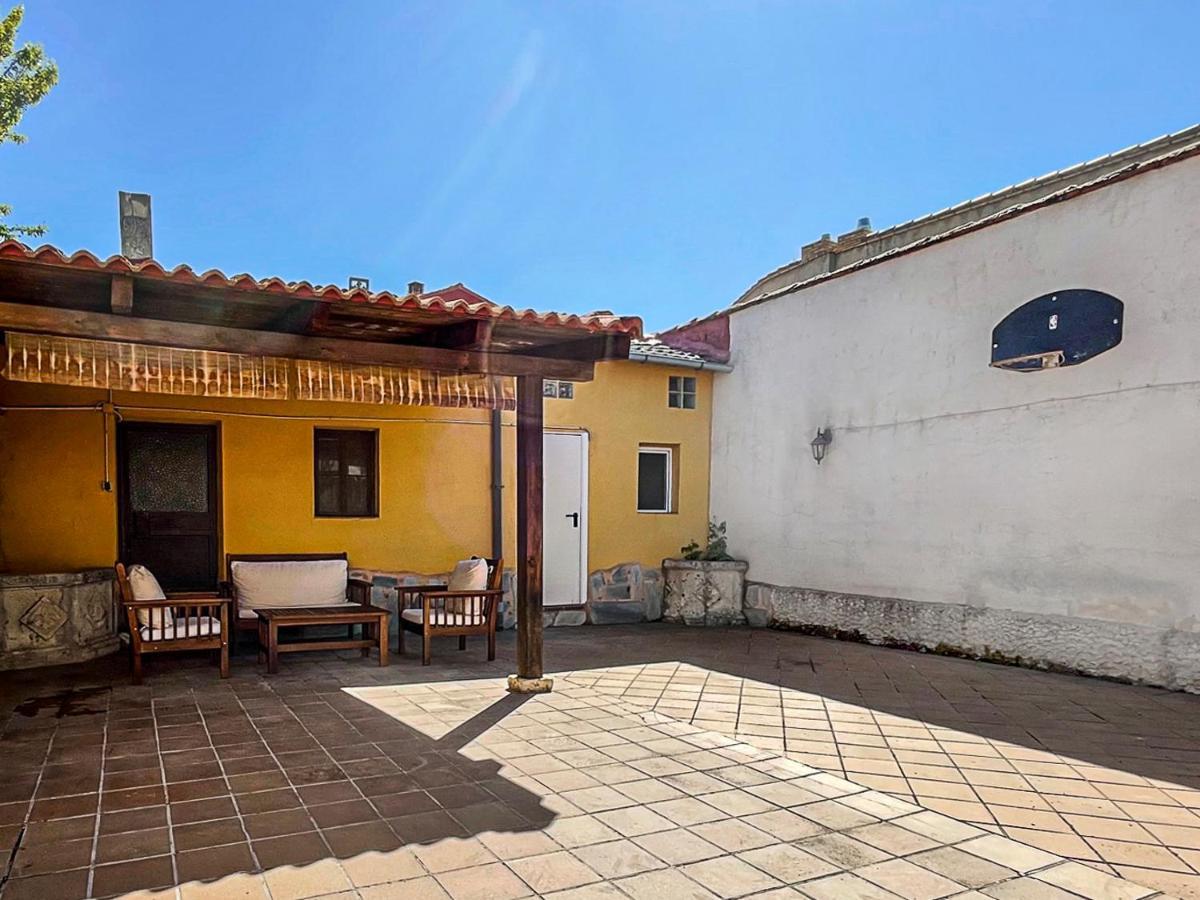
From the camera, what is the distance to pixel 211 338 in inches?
151

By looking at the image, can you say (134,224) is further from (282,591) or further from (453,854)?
(453,854)

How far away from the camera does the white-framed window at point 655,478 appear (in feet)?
29.8

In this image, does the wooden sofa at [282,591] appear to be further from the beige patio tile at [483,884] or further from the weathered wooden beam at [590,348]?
the beige patio tile at [483,884]

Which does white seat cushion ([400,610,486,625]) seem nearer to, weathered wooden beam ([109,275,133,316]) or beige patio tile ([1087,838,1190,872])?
weathered wooden beam ([109,275,133,316])

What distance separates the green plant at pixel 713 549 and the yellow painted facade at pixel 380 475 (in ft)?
0.45

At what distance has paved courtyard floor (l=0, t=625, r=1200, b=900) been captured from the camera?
2.59 metres

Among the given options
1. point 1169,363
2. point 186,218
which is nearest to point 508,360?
point 1169,363

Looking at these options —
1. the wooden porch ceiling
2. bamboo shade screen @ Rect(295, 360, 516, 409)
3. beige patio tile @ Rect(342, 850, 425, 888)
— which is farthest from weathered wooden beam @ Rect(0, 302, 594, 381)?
beige patio tile @ Rect(342, 850, 425, 888)

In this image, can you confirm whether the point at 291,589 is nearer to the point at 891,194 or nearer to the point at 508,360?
the point at 508,360

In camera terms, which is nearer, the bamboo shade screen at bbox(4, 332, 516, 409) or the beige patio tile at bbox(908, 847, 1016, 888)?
the beige patio tile at bbox(908, 847, 1016, 888)

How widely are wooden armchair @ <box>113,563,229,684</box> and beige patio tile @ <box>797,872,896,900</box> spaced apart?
4.42 metres

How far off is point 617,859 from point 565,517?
5654 mm

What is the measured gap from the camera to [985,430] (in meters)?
6.54

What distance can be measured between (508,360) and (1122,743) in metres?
4.18
